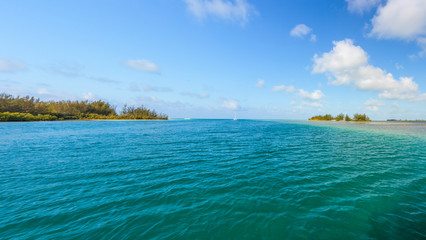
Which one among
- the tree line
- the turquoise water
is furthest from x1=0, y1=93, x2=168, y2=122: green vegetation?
→ the tree line

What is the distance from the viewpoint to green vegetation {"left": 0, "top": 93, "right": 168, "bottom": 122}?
9342 cm

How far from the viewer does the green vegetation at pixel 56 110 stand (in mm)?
93419

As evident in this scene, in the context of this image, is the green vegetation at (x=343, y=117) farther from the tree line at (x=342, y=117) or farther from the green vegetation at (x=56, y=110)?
the green vegetation at (x=56, y=110)

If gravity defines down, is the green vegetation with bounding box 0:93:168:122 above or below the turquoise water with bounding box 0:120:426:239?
above

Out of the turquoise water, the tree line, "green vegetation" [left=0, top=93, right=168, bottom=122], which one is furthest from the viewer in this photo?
the tree line

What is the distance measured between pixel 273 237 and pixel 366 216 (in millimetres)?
4698

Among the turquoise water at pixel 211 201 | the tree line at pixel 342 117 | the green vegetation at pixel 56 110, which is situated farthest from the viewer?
the tree line at pixel 342 117

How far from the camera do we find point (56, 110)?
133 metres

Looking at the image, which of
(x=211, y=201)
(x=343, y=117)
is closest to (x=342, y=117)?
(x=343, y=117)

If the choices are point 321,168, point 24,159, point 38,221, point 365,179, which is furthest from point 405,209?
point 24,159

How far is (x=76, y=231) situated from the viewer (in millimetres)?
6078

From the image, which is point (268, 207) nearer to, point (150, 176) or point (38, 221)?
point (150, 176)

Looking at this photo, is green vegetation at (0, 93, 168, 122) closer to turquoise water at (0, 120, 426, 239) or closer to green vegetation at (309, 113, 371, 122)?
turquoise water at (0, 120, 426, 239)

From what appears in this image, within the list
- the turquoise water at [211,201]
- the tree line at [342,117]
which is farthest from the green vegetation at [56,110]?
the tree line at [342,117]
